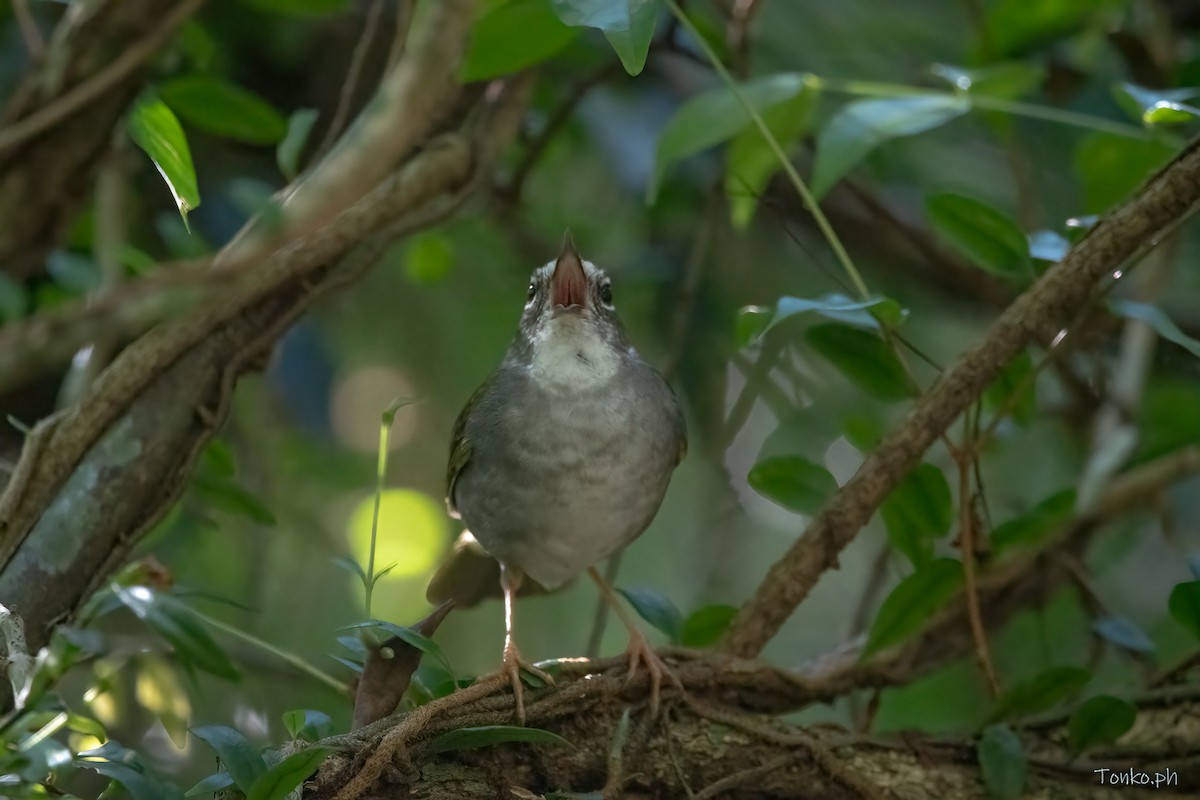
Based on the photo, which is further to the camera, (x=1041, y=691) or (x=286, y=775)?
(x=1041, y=691)

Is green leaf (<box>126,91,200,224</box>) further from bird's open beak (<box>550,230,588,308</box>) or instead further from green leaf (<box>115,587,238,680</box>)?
bird's open beak (<box>550,230,588,308</box>)

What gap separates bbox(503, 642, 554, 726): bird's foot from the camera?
1961mm

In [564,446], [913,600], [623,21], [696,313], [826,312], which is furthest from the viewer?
[696,313]

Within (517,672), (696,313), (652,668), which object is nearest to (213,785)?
(517,672)

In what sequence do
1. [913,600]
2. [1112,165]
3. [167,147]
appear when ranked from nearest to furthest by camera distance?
1. [167,147]
2. [913,600]
3. [1112,165]

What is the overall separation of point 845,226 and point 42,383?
2.26 meters

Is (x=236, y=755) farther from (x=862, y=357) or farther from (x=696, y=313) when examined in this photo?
(x=696, y=313)

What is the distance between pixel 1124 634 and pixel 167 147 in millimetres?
2013

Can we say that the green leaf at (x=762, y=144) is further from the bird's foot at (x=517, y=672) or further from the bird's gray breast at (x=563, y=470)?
the bird's foot at (x=517, y=672)

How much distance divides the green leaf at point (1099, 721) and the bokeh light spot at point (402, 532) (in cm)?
189

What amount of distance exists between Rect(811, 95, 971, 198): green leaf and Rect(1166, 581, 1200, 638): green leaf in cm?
97

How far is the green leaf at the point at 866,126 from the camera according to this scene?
7.39 ft

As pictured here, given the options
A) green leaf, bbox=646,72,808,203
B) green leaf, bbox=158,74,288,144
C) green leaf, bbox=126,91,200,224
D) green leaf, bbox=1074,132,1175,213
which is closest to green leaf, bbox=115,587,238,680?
green leaf, bbox=126,91,200,224

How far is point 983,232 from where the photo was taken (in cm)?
213
